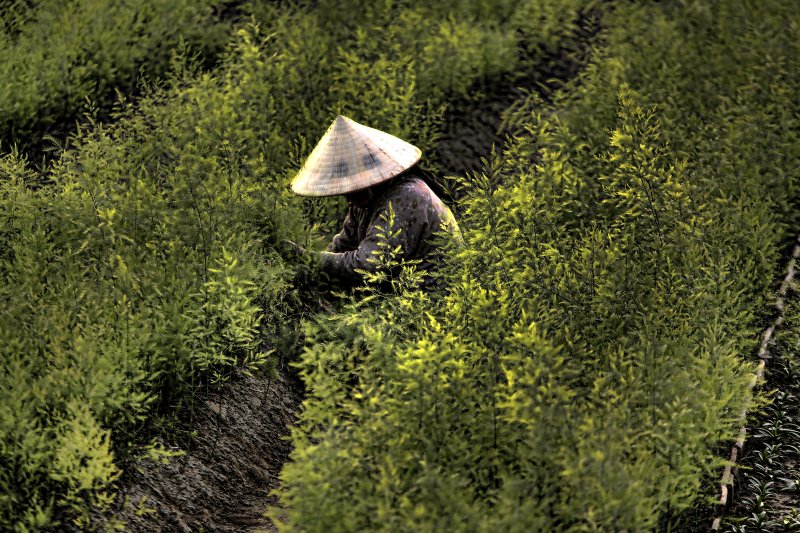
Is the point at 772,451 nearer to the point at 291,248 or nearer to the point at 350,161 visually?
the point at 350,161

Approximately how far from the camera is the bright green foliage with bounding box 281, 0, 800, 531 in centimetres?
364

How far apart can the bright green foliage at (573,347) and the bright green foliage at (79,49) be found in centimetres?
317

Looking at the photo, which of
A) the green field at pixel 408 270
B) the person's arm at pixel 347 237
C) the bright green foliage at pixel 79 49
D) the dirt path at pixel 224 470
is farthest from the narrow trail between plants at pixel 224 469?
the bright green foliage at pixel 79 49

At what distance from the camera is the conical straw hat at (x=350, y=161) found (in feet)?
17.7

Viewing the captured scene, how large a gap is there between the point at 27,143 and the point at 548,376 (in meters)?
4.81

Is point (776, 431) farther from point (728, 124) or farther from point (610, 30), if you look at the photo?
point (610, 30)

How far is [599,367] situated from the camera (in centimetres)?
458

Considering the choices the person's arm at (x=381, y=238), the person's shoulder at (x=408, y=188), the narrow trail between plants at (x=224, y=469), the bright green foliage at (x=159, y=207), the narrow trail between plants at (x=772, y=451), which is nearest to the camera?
the bright green foliage at (x=159, y=207)

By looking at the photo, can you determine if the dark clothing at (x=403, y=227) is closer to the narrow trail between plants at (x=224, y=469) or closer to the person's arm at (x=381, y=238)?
the person's arm at (x=381, y=238)

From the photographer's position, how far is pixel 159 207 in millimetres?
5469

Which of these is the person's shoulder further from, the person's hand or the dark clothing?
the person's hand

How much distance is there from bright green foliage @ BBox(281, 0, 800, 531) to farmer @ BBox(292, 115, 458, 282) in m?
0.28

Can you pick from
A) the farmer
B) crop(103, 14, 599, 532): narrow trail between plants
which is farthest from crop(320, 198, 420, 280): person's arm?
crop(103, 14, 599, 532): narrow trail between plants

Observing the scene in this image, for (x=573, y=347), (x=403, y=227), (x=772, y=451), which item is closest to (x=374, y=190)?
(x=403, y=227)
